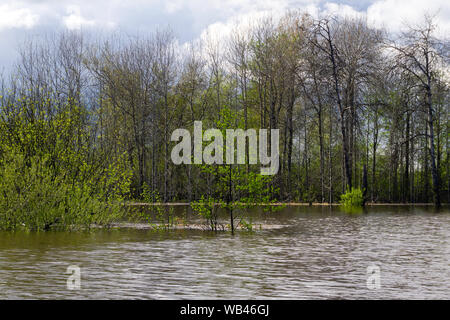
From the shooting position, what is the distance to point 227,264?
11.8 metres

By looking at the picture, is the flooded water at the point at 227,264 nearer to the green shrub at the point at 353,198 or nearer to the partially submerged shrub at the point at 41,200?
the partially submerged shrub at the point at 41,200

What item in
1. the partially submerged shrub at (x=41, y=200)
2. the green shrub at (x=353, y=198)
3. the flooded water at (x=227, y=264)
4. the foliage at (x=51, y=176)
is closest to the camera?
the flooded water at (x=227, y=264)

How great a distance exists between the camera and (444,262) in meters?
12.2

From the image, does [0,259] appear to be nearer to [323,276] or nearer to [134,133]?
[323,276]

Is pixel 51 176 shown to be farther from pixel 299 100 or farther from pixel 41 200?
pixel 299 100

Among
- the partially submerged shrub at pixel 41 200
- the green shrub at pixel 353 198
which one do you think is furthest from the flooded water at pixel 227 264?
the green shrub at pixel 353 198

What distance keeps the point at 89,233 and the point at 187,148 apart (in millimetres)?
25093

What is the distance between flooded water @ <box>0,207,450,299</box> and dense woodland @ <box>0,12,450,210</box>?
17381 mm

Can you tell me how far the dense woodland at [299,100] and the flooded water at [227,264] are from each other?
17.4 metres

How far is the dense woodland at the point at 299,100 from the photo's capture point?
3659cm

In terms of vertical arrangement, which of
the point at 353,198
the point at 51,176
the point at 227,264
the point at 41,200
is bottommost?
the point at 227,264

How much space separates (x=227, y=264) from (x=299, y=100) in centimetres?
3443

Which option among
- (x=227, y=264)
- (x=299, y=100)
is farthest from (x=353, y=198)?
(x=227, y=264)
